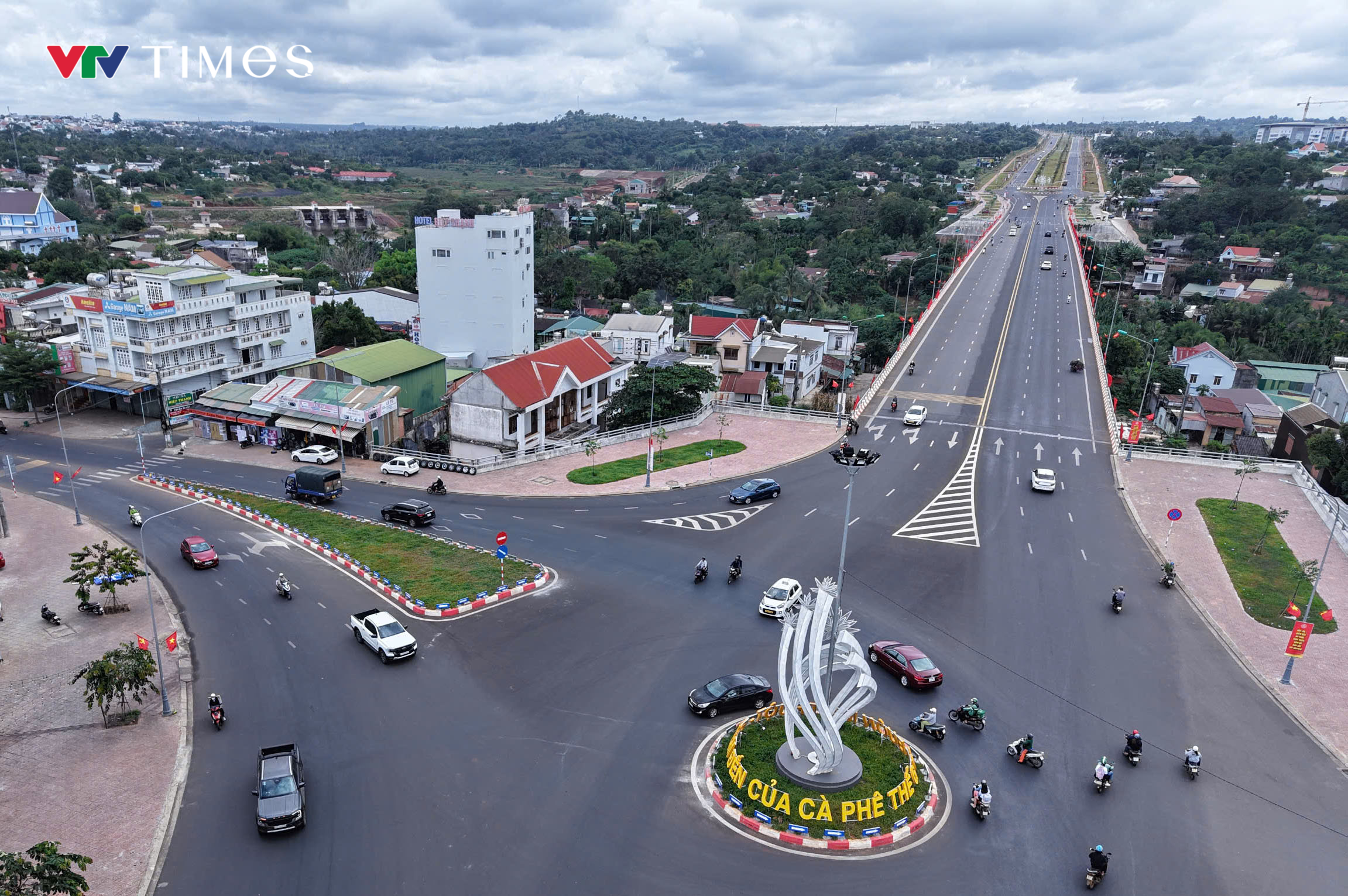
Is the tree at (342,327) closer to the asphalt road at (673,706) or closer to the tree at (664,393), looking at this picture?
the asphalt road at (673,706)

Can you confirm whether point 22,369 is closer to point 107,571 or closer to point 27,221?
point 107,571

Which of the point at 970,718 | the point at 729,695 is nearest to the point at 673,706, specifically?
the point at 729,695

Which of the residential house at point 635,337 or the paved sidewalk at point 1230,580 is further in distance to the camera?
the residential house at point 635,337

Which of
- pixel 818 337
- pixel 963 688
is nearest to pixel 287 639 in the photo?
pixel 963 688

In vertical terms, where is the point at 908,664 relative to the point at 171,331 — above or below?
below

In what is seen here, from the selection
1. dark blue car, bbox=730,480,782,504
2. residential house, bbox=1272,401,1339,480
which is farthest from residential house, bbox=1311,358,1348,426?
dark blue car, bbox=730,480,782,504

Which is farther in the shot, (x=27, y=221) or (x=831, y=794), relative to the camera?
(x=27, y=221)

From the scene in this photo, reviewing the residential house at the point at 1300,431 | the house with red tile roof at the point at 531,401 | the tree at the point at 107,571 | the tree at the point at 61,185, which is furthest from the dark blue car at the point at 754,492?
the tree at the point at 61,185
